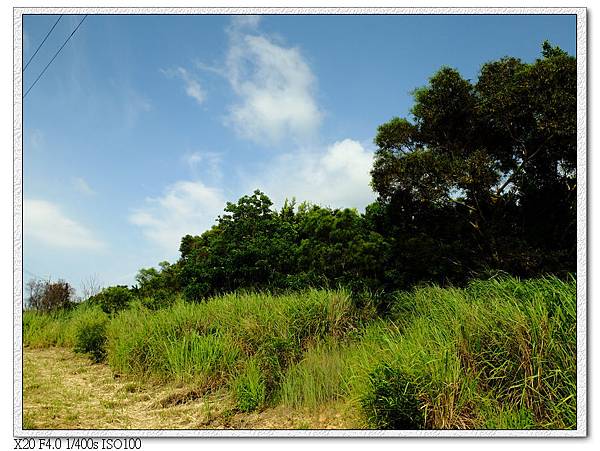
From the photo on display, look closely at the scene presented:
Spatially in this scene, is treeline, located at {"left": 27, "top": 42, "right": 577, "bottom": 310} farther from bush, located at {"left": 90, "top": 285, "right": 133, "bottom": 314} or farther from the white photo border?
the white photo border

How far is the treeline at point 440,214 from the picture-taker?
22.2 ft

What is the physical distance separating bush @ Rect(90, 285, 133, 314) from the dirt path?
2.73 m

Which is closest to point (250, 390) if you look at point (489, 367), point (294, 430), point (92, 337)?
point (294, 430)

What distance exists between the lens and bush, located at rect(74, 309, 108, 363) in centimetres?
634

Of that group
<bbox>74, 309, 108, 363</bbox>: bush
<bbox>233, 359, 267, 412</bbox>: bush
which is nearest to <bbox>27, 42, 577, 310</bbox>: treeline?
<bbox>74, 309, 108, 363</bbox>: bush

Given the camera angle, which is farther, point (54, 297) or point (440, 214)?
point (440, 214)

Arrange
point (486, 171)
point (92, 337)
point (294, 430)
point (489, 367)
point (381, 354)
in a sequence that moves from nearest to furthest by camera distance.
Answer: point (294, 430), point (489, 367), point (381, 354), point (92, 337), point (486, 171)

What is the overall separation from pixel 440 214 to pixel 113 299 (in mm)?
5325

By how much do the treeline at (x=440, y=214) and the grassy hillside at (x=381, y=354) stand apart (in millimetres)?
1215

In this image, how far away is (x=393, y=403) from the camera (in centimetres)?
310

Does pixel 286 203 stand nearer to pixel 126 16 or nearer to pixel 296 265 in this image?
pixel 296 265

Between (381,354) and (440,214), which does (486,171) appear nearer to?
(440,214)

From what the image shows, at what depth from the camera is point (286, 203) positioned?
980 cm
